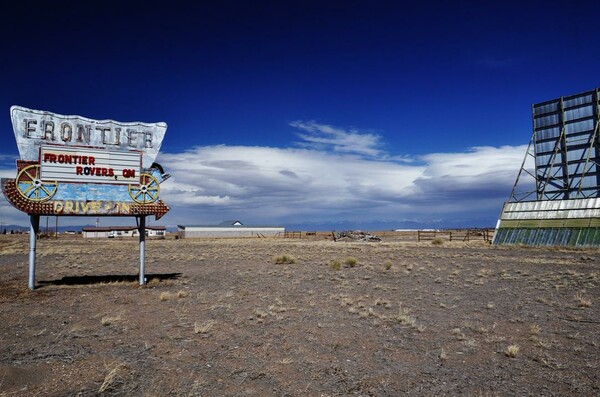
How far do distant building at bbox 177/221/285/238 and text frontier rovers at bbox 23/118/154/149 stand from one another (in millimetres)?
89596

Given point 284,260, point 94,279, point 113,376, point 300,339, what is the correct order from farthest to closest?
1. point 284,260
2. point 94,279
3. point 300,339
4. point 113,376

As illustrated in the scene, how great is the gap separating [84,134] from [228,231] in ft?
321

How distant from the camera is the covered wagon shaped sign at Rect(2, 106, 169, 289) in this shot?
15.0m

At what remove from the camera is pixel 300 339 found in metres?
9.62

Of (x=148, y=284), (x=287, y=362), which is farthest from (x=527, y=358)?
(x=148, y=284)

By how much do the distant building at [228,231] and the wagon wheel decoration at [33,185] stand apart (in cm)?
9013

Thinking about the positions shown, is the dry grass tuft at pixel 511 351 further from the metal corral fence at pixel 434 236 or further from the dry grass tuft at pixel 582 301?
the metal corral fence at pixel 434 236

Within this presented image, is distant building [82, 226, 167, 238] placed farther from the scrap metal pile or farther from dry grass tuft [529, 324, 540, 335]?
dry grass tuft [529, 324, 540, 335]

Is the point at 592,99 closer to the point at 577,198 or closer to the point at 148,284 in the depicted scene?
the point at 577,198

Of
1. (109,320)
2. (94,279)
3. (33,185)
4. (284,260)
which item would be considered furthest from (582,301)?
(94,279)

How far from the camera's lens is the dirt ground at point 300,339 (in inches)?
267

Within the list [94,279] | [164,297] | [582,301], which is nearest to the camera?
[582,301]

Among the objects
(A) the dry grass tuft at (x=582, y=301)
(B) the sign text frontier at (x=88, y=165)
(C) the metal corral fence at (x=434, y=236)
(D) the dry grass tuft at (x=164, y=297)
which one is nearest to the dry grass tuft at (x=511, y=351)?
(A) the dry grass tuft at (x=582, y=301)

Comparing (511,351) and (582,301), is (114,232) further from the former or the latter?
(511,351)
